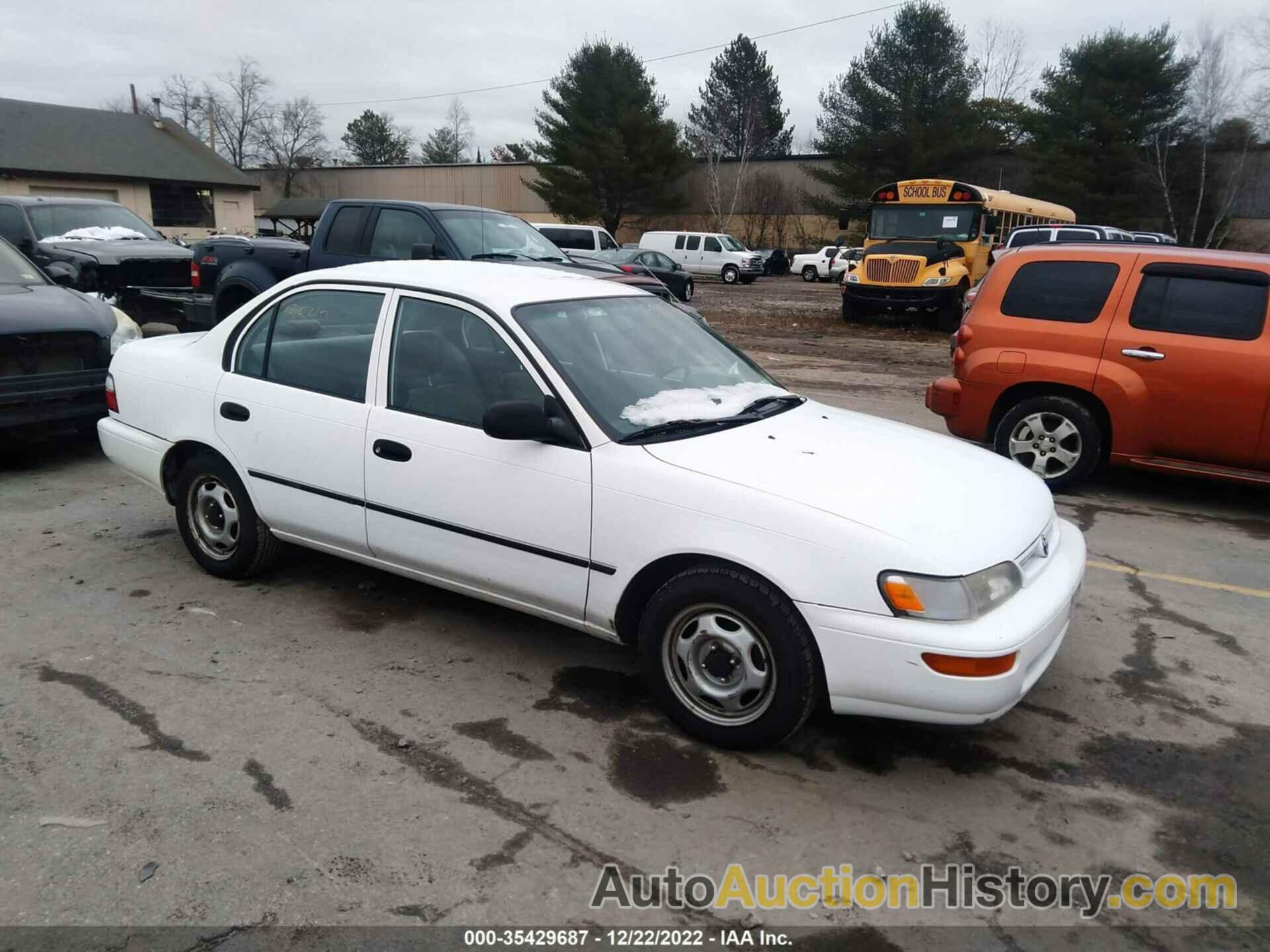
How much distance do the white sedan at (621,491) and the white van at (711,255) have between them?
33.2 meters

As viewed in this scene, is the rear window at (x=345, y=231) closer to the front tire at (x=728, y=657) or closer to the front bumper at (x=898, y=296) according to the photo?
the front tire at (x=728, y=657)

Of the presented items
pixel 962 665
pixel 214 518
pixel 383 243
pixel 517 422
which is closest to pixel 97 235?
pixel 383 243

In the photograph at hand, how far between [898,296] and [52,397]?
15665 mm

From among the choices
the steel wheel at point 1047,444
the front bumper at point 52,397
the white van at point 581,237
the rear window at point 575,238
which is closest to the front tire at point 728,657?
the steel wheel at point 1047,444

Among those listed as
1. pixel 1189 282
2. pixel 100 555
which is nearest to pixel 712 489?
pixel 100 555

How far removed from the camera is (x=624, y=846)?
9.40ft

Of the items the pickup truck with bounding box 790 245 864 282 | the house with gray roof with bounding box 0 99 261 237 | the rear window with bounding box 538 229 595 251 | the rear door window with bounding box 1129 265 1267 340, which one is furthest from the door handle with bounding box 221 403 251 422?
the house with gray roof with bounding box 0 99 261 237

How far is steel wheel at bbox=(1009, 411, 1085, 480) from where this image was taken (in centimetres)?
684

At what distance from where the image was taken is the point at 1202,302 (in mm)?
6410

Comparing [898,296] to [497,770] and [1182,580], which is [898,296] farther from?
[497,770]

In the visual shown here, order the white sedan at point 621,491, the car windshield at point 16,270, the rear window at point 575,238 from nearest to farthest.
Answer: the white sedan at point 621,491 < the car windshield at point 16,270 < the rear window at point 575,238

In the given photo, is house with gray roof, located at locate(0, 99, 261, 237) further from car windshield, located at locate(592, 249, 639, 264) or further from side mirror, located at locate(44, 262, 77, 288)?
side mirror, located at locate(44, 262, 77, 288)

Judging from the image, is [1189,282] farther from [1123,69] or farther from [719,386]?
[1123,69]

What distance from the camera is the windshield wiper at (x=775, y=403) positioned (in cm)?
410
